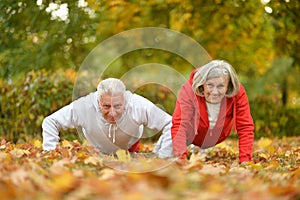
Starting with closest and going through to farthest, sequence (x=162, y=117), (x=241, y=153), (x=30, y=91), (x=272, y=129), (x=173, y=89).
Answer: (x=241, y=153)
(x=162, y=117)
(x=30, y=91)
(x=173, y=89)
(x=272, y=129)

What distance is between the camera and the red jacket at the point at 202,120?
4.48 meters

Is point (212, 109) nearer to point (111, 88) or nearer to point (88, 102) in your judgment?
point (111, 88)

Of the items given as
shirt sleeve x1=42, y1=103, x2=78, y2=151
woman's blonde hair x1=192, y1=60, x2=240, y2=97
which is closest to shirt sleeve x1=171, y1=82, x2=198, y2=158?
woman's blonde hair x1=192, y1=60, x2=240, y2=97

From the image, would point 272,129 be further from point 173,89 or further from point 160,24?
point 160,24

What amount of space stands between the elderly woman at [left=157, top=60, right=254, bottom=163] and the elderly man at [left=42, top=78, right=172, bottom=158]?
24 centimetres

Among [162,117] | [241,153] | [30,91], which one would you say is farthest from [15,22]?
[241,153]

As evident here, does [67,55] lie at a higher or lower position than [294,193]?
higher

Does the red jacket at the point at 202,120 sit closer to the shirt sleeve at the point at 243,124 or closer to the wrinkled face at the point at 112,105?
the shirt sleeve at the point at 243,124

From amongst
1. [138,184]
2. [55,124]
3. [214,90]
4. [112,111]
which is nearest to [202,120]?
[214,90]

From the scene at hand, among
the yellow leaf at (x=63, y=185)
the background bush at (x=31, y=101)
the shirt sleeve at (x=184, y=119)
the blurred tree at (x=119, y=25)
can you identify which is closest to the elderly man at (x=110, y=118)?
the shirt sleeve at (x=184, y=119)

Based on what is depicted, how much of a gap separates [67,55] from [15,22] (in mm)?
1827

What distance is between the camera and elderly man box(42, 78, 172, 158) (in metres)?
4.54

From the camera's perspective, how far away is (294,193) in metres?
2.35

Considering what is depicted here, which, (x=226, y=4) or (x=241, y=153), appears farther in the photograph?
(x=226, y=4)
